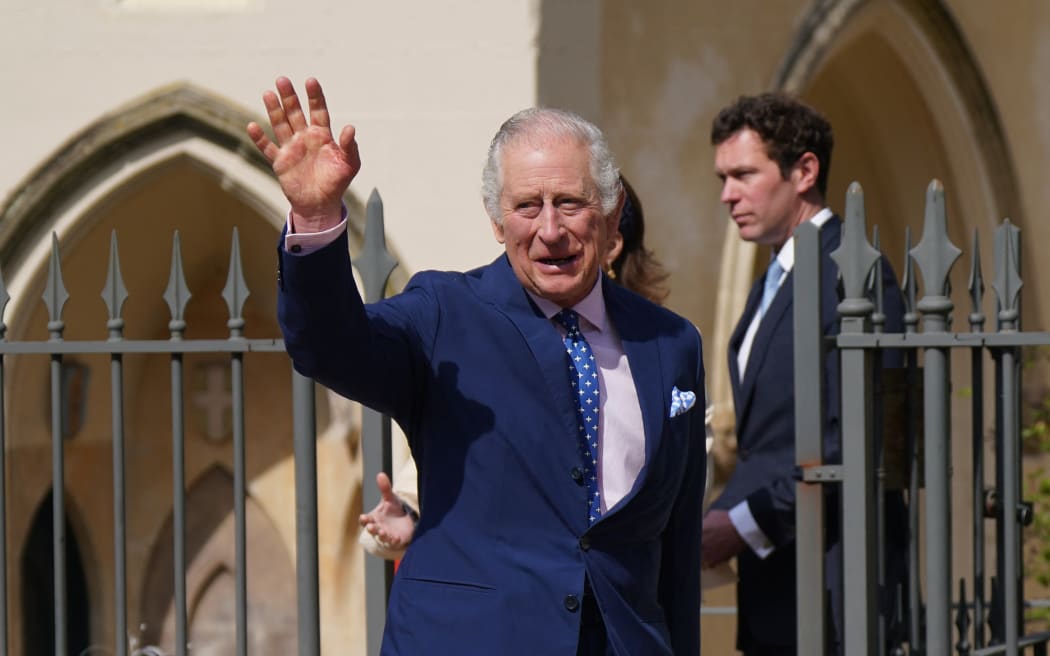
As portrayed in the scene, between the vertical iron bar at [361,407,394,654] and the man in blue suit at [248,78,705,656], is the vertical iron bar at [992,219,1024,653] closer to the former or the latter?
the man in blue suit at [248,78,705,656]

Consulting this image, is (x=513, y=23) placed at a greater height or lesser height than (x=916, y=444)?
greater

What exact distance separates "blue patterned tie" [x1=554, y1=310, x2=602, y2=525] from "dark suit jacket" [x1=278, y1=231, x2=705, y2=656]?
0.11 feet

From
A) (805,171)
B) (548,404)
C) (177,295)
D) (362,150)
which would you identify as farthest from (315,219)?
(362,150)

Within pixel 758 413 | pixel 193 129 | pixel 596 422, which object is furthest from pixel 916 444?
pixel 193 129

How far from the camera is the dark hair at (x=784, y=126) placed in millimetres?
3881

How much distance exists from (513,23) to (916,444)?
342 cm

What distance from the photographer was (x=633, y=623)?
2.65 metres

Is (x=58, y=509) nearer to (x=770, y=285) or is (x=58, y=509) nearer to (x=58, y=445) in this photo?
(x=58, y=445)

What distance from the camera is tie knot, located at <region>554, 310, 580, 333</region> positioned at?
8.99 feet

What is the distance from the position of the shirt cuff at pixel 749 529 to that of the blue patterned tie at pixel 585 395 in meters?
1.07

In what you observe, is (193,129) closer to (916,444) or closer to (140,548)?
(140,548)

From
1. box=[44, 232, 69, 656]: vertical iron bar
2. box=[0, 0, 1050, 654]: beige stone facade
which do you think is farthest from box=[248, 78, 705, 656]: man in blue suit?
box=[0, 0, 1050, 654]: beige stone facade

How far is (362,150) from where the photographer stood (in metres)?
6.71

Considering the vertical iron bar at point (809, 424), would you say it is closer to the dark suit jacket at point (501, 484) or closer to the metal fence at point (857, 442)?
the metal fence at point (857, 442)
